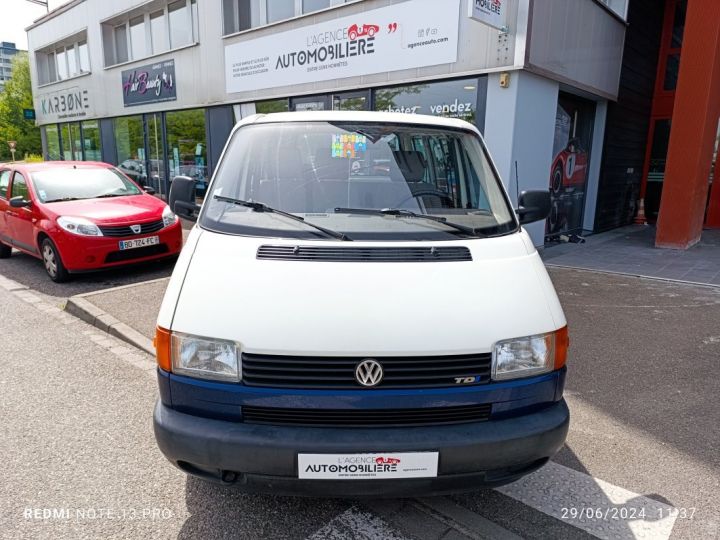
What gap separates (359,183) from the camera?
285 centimetres

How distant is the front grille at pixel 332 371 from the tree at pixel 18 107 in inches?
2539

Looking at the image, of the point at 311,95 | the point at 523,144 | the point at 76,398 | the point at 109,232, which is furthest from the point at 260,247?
the point at 311,95

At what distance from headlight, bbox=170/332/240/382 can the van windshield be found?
2.10ft

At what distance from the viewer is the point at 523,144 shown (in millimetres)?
8094

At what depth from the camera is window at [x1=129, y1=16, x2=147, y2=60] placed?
54.6 feet

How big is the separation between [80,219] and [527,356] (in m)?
6.42

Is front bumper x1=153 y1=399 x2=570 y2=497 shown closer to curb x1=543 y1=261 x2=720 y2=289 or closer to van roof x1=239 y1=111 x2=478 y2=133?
van roof x1=239 y1=111 x2=478 y2=133

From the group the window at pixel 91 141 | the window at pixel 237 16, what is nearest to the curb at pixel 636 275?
the window at pixel 237 16

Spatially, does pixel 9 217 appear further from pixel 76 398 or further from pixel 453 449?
pixel 453 449

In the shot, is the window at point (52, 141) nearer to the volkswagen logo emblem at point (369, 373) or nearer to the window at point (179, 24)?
the window at point (179, 24)

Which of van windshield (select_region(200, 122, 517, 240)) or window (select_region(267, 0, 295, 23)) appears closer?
van windshield (select_region(200, 122, 517, 240))

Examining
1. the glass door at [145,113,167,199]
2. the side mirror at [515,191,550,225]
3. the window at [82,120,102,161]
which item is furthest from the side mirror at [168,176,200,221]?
the window at [82,120,102,161]

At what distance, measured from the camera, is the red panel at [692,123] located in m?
9.03

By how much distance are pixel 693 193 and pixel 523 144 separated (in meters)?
3.92
